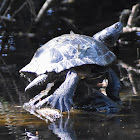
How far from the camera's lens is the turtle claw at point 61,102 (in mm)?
3127

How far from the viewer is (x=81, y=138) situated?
2.42m

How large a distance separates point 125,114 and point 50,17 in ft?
34.5

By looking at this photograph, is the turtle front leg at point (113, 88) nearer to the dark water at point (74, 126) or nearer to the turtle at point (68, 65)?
the turtle at point (68, 65)

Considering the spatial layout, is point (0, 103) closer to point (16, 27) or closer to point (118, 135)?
point (118, 135)

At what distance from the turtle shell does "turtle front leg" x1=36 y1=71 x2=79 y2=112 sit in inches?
5.6

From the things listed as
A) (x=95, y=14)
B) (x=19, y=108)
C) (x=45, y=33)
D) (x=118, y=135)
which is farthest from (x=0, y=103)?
(x=95, y=14)

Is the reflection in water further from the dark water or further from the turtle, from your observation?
the turtle

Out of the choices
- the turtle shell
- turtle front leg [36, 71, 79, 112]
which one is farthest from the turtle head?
turtle front leg [36, 71, 79, 112]

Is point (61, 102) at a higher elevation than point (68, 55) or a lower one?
lower

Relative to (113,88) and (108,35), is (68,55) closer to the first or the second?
(113,88)

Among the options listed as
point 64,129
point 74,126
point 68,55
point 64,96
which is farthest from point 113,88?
point 64,129

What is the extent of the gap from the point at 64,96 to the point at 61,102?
0.07m

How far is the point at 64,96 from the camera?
320 cm

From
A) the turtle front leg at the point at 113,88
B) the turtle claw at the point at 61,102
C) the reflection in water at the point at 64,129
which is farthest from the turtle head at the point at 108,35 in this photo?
the reflection in water at the point at 64,129
